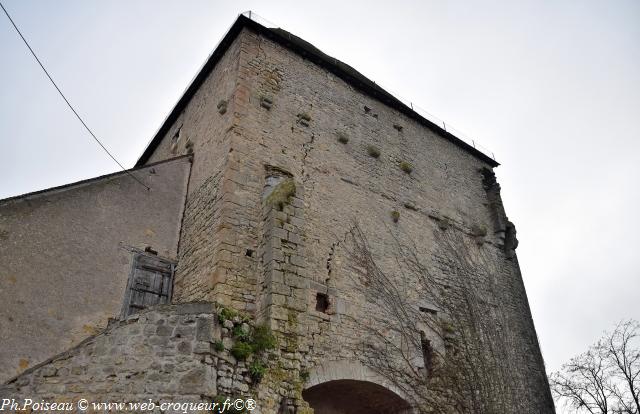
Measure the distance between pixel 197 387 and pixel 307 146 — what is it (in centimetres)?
526

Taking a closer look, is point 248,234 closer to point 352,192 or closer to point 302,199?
point 302,199

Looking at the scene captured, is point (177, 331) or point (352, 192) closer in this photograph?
point (177, 331)

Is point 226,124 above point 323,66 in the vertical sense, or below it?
below

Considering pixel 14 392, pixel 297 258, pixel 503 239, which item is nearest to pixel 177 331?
pixel 14 392

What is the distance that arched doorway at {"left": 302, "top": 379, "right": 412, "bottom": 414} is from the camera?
8227 mm

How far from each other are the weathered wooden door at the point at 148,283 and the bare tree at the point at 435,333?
3.30m

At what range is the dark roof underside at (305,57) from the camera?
1023 centimetres

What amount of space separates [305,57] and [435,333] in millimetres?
6390

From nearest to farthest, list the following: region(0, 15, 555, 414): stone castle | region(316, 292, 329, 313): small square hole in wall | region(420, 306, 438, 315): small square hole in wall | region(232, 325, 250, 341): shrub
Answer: region(0, 15, 555, 414): stone castle → region(232, 325, 250, 341): shrub → region(316, 292, 329, 313): small square hole in wall → region(420, 306, 438, 315): small square hole in wall

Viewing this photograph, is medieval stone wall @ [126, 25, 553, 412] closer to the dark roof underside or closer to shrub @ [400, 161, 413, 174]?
shrub @ [400, 161, 413, 174]

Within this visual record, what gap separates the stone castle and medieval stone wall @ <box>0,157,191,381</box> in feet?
0.08

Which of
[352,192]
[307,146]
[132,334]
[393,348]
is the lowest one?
[132,334]

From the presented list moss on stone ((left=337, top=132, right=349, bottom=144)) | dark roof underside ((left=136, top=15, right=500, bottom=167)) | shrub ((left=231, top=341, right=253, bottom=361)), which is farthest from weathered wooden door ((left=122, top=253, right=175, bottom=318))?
dark roof underside ((left=136, top=15, right=500, bottom=167))

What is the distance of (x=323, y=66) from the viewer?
1120 centimetres
